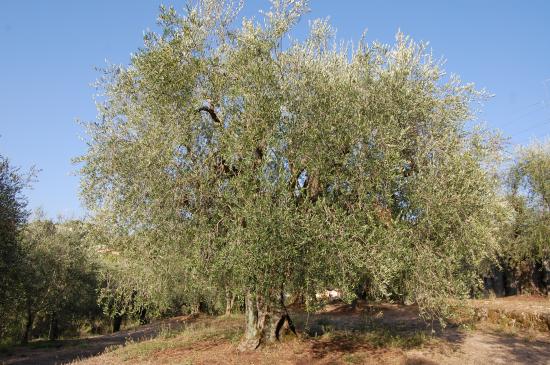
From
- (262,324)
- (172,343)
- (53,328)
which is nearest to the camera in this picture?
(262,324)

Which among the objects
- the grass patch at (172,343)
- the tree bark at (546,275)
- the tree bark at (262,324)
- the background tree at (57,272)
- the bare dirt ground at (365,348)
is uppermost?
the background tree at (57,272)

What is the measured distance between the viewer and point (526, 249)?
40531 mm

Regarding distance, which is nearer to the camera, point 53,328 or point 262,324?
point 262,324

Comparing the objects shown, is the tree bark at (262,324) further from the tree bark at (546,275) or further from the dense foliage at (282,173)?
the tree bark at (546,275)

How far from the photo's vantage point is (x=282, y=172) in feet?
48.7

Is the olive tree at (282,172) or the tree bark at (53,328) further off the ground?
the olive tree at (282,172)

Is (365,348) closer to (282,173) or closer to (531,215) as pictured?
(282,173)

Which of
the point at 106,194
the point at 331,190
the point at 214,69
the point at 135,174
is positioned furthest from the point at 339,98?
the point at 106,194

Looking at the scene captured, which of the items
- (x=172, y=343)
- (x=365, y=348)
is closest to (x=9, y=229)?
(x=172, y=343)

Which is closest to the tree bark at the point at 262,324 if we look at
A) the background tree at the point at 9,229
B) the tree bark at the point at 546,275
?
the background tree at the point at 9,229

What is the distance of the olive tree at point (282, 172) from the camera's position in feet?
47.0

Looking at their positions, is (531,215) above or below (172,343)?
above

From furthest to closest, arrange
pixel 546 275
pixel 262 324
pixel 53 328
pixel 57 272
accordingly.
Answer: pixel 53 328 < pixel 546 275 < pixel 57 272 < pixel 262 324

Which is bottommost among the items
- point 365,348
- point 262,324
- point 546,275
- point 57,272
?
point 365,348
